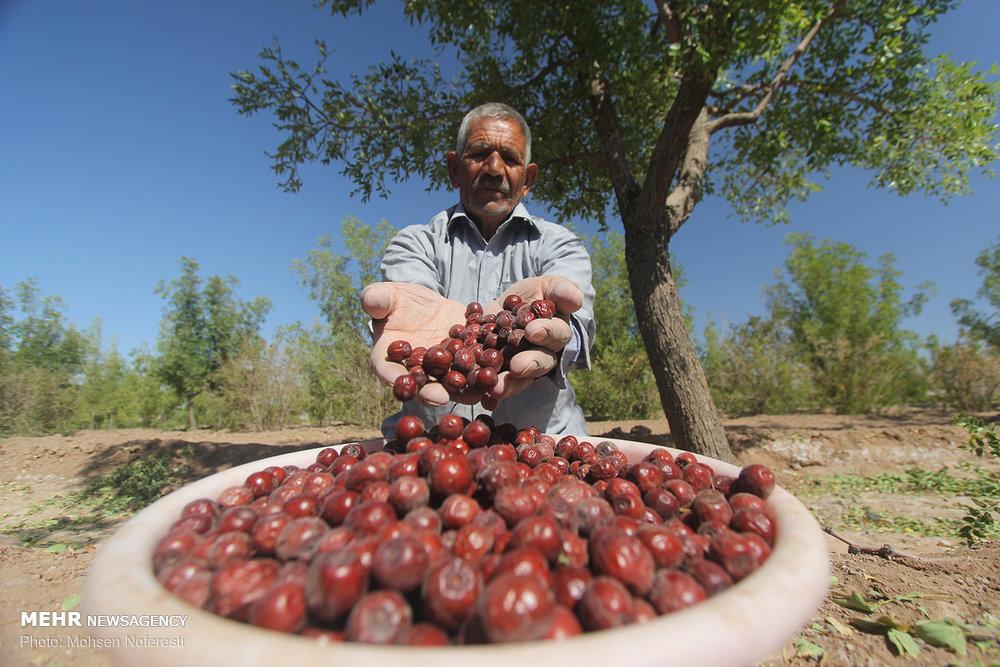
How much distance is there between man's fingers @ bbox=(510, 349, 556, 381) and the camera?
2.17 m

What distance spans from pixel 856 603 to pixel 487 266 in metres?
3.24

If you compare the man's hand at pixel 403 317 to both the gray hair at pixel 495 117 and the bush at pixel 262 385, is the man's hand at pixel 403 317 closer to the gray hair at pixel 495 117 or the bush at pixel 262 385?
the gray hair at pixel 495 117

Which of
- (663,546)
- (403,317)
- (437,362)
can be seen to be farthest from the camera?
(403,317)

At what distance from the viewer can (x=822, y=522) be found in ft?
18.3

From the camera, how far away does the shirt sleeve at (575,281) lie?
280 cm

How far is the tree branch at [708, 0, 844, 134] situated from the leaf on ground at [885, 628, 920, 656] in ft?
21.5

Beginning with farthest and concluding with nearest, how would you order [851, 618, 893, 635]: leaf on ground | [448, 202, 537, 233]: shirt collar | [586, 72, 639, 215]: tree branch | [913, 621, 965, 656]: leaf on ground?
[586, 72, 639, 215]: tree branch, [448, 202, 537, 233]: shirt collar, [851, 618, 893, 635]: leaf on ground, [913, 621, 965, 656]: leaf on ground

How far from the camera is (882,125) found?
662cm

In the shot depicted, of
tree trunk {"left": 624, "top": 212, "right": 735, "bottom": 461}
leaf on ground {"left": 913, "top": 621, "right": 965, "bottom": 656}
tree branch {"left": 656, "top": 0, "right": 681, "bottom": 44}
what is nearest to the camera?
leaf on ground {"left": 913, "top": 621, "right": 965, "bottom": 656}

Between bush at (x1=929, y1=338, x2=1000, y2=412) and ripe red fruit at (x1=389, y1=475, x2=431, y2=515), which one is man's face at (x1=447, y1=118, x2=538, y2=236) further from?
bush at (x1=929, y1=338, x2=1000, y2=412)

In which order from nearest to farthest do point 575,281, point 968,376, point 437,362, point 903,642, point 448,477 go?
point 448,477 → point 903,642 → point 437,362 → point 575,281 → point 968,376

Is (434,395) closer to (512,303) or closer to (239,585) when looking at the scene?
(512,303)

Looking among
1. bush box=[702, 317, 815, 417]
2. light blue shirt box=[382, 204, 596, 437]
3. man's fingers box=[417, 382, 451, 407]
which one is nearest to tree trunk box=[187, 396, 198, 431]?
bush box=[702, 317, 815, 417]

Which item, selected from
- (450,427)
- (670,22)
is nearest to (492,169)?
(450,427)
